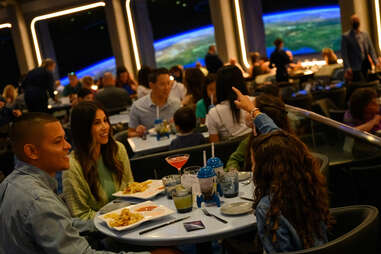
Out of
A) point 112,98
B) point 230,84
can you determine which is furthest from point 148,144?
point 112,98

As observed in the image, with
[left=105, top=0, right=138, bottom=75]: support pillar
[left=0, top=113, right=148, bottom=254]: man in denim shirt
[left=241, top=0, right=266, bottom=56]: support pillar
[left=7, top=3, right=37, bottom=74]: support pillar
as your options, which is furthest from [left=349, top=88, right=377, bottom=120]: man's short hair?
[left=7, top=3, right=37, bottom=74]: support pillar

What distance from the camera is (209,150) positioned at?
13.3ft

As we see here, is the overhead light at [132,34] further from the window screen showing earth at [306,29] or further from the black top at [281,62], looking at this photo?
the black top at [281,62]

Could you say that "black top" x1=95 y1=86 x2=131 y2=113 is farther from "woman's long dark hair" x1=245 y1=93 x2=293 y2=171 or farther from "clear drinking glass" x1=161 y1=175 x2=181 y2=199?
"clear drinking glass" x1=161 y1=175 x2=181 y2=199

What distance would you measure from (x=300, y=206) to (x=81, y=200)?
5.24 feet

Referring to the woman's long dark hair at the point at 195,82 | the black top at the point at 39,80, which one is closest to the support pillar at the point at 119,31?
the black top at the point at 39,80

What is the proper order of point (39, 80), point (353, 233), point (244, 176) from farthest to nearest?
point (39, 80) < point (244, 176) < point (353, 233)

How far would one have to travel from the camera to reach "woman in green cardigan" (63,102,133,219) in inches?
124


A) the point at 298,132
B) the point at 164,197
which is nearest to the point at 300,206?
the point at 164,197

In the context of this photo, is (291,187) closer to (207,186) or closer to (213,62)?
(207,186)

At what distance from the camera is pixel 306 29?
1503 centimetres

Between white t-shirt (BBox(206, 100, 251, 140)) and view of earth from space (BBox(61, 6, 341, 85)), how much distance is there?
1070cm

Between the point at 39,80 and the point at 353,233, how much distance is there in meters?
9.51

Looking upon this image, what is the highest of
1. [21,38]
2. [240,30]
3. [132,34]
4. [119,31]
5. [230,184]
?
[21,38]
